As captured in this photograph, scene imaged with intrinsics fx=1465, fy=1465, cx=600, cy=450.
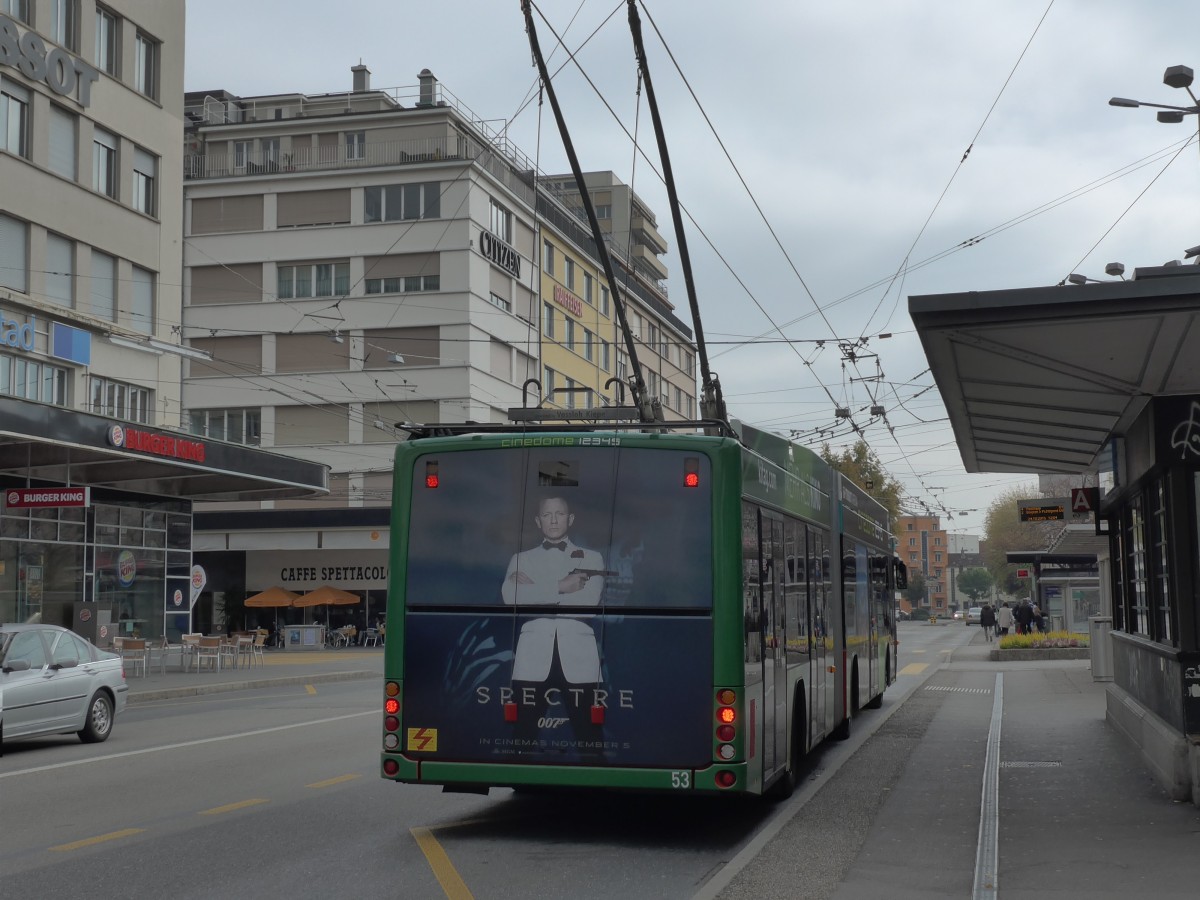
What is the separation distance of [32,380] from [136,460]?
130 inches

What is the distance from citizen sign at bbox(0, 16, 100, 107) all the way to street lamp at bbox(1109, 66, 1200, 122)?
22.7 meters

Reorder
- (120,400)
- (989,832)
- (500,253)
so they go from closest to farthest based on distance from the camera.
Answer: (989,832) < (120,400) < (500,253)

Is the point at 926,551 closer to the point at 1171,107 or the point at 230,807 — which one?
the point at 1171,107

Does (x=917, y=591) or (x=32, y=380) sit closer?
(x=32, y=380)

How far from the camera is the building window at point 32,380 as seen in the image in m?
30.5

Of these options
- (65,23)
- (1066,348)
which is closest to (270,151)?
(65,23)

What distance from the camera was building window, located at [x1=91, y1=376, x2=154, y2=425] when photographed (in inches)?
1344

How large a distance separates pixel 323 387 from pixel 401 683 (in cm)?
5052

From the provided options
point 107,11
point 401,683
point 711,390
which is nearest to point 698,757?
point 401,683

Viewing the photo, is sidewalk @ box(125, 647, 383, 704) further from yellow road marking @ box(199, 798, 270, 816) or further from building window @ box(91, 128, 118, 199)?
yellow road marking @ box(199, 798, 270, 816)

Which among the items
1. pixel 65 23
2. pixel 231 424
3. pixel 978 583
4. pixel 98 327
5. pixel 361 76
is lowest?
pixel 978 583

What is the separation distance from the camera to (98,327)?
33438mm

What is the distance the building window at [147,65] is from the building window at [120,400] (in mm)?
7660

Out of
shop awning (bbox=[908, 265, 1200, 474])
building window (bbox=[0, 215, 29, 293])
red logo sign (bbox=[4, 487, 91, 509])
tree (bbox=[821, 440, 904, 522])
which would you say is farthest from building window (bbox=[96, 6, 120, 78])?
tree (bbox=[821, 440, 904, 522])
